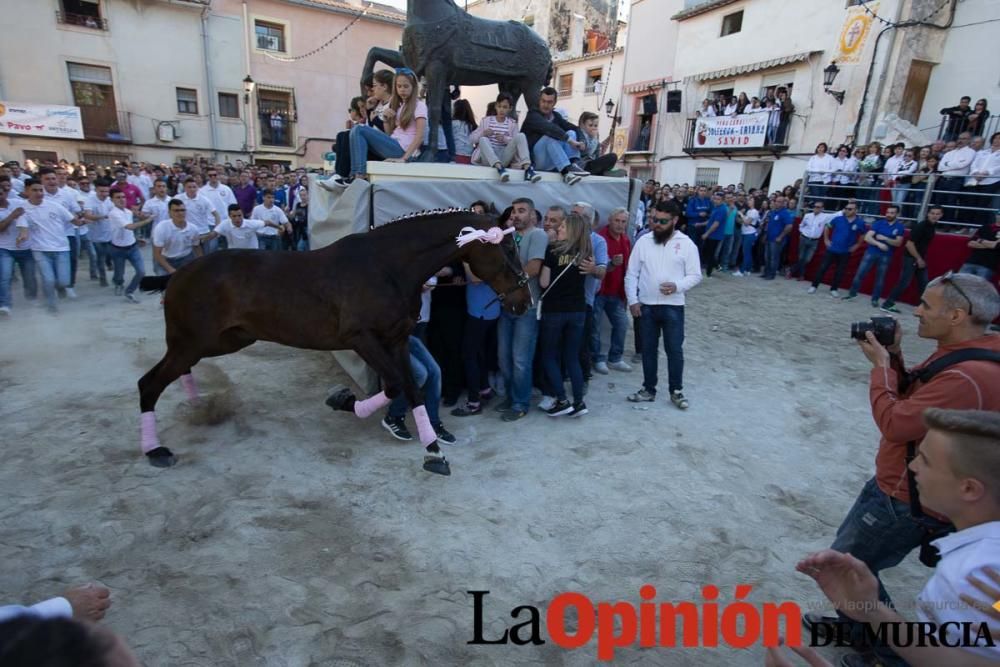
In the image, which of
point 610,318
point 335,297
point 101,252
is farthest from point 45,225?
point 610,318

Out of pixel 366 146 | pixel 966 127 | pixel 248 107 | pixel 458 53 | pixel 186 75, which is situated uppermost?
pixel 186 75

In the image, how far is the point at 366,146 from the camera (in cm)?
527

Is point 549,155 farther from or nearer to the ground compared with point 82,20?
nearer to the ground

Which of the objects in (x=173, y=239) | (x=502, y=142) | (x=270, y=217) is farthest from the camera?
(x=270, y=217)

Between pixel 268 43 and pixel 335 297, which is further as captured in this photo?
pixel 268 43

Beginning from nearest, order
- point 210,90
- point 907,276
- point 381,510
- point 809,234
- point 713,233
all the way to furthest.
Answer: point 381,510
point 907,276
point 809,234
point 713,233
point 210,90

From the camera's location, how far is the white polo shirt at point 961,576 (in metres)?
1.31

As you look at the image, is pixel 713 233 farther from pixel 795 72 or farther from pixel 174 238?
pixel 174 238

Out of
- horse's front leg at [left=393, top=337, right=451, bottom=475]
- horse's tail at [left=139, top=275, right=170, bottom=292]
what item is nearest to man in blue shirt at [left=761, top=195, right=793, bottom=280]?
horse's front leg at [left=393, top=337, right=451, bottom=475]

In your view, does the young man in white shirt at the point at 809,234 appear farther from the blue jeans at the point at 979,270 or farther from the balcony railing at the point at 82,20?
the balcony railing at the point at 82,20

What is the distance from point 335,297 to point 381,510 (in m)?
1.63

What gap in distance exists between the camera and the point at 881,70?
15305mm

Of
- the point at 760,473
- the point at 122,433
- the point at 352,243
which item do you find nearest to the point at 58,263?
the point at 122,433

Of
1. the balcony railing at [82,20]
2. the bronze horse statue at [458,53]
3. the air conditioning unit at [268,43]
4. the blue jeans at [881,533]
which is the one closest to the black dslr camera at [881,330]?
the blue jeans at [881,533]
